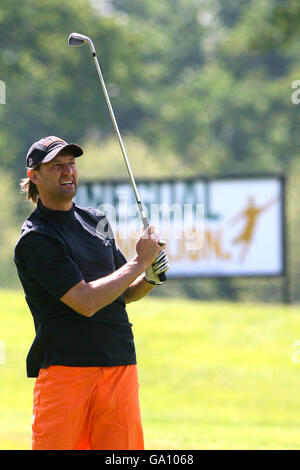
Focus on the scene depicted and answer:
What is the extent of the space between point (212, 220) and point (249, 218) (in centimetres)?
73

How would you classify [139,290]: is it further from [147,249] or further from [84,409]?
[84,409]

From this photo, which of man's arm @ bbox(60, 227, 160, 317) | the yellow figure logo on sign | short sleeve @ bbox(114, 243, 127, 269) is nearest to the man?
man's arm @ bbox(60, 227, 160, 317)

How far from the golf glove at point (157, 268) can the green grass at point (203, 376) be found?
11.2 feet

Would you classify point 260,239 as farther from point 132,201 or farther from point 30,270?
point 30,270

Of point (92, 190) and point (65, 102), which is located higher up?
point (65, 102)

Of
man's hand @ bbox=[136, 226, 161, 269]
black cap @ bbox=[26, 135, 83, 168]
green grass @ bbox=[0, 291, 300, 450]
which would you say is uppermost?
black cap @ bbox=[26, 135, 83, 168]

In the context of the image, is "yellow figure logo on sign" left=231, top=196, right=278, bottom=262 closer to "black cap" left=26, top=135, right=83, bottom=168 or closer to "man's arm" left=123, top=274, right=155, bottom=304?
"man's arm" left=123, top=274, right=155, bottom=304

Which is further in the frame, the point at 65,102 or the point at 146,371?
the point at 65,102

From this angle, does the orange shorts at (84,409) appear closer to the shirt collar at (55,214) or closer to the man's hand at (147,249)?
the man's hand at (147,249)

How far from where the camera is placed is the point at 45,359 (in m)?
3.92

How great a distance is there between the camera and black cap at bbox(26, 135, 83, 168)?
12.9 feet

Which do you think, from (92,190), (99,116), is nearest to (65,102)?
(99,116)

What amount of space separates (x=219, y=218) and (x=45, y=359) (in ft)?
49.7

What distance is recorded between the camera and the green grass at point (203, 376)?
931 cm
